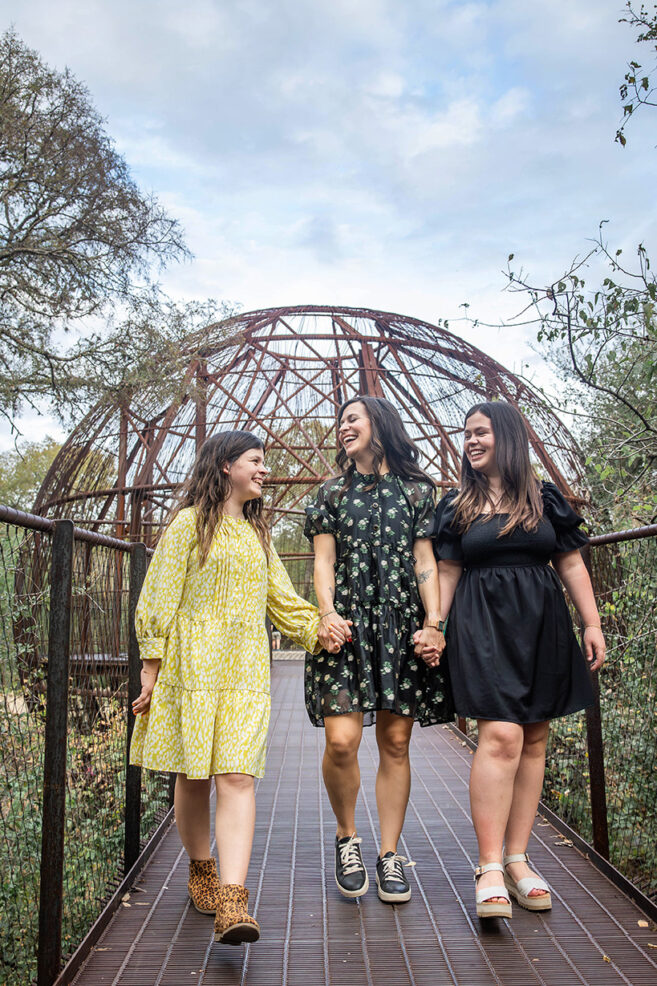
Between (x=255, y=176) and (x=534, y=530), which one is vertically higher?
(x=255, y=176)

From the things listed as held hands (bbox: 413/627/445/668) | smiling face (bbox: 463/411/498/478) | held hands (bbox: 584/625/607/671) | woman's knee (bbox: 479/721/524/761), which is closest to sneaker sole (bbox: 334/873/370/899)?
woman's knee (bbox: 479/721/524/761)

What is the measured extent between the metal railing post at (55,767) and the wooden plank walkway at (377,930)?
0.65 ft

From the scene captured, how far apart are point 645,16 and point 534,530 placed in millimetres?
2590

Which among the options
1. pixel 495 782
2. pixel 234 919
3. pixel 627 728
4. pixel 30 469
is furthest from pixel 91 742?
pixel 30 469

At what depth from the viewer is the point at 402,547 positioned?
2.78 metres

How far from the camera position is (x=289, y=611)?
2.77 metres

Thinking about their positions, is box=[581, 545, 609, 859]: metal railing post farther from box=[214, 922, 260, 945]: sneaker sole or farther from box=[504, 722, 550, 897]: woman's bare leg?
box=[214, 922, 260, 945]: sneaker sole

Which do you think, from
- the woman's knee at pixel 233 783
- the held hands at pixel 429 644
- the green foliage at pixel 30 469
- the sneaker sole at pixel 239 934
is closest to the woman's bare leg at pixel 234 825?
the woman's knee at pixel 233 783

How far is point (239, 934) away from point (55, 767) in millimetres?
676

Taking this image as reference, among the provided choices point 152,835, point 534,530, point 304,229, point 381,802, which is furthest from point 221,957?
point 304,229

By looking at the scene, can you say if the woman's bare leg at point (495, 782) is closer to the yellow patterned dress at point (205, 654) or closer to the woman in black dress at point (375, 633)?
the woman in black dress at point (375, 633)

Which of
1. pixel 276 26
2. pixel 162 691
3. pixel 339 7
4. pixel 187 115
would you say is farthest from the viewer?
pixel 187 115

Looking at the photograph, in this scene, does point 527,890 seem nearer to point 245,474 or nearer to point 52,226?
point 245,474

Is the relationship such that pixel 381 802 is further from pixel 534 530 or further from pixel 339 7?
pixel 339 7
